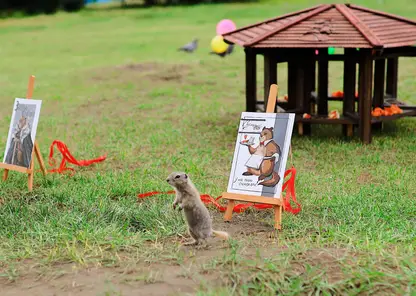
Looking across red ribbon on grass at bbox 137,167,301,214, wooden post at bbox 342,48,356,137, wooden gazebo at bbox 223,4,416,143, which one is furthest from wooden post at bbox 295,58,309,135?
red ribbon on grass at bbox 137,167,301,214

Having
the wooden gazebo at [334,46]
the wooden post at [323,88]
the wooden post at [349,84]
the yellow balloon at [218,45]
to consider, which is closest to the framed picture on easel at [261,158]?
the wooden gazebo at [334,46]

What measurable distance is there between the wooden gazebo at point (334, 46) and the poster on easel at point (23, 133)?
11.0ft

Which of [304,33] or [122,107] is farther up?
[304,33]

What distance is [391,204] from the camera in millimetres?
6098

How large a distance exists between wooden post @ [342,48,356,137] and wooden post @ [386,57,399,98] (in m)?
1.52

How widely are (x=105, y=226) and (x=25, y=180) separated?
7.82 ft

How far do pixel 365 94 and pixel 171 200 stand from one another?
158 inches

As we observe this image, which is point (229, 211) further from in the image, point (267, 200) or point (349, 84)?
point (349, 84)

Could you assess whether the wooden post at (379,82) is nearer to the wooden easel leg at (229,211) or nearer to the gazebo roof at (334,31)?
the gazebo roof at (334,31)

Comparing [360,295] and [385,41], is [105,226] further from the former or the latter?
[385,41]

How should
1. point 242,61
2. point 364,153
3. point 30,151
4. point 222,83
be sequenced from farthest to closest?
point 242,61
point 222,83
point 364,153
point 30,151

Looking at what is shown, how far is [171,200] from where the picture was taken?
632 centimetres

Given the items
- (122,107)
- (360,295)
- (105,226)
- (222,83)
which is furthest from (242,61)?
(360,295)

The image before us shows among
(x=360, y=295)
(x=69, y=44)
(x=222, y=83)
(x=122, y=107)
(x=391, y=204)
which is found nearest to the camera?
(x=360, y=295)
